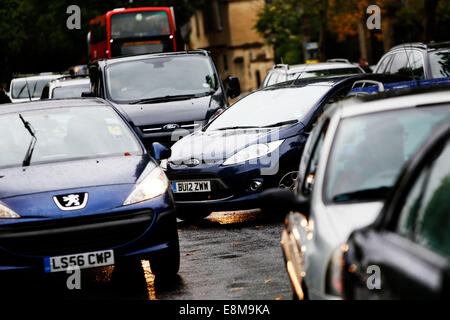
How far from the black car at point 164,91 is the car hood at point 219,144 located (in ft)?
12.1

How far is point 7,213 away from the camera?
7398mm

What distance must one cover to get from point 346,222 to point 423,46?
10.3 meters

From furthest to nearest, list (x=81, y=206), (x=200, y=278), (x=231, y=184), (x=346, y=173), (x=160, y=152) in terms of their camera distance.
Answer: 1. (x=231, y=184)
2. (x=160, y=152)
3. (x=200, y=278)
4. (x=81, y=206)
5. (x=346, y=173)

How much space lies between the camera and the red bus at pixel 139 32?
112 ft

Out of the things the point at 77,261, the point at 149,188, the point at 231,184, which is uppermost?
the point at 149,188

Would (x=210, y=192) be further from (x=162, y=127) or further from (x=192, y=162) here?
(x=162, y=127)

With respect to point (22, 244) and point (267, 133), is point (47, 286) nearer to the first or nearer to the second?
point (22, 244)

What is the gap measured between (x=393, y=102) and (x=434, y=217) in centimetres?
216

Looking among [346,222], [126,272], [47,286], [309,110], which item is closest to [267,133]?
[309,110]

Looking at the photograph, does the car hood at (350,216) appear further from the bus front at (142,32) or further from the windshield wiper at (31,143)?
the bus front at (142,32)

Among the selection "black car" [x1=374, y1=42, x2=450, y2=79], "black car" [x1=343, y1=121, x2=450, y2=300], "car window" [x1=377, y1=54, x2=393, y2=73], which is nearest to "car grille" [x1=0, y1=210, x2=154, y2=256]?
"black car" [x1=343, y1=121, x2=450, y2=300]

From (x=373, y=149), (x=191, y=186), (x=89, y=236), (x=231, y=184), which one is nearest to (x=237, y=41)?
(x=191, y=186)

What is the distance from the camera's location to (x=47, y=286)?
8.25 meters

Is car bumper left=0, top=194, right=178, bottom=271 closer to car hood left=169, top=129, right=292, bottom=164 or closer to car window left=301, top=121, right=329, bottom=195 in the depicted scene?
car window left=301, top=121, right=329, bottom=195
